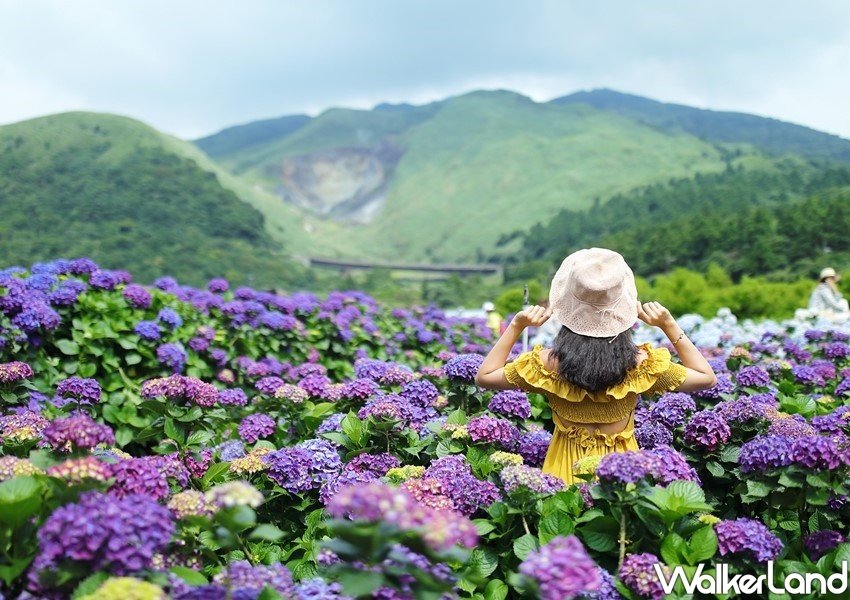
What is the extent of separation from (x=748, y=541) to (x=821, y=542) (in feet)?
1.19

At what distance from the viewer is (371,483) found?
2623mm

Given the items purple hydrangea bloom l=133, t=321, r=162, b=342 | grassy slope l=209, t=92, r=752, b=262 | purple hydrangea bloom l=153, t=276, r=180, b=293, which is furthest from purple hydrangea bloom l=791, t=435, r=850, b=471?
grassy slope l=209, t=92, r=752, b=262

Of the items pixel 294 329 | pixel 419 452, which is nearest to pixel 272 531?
pixel 419 452

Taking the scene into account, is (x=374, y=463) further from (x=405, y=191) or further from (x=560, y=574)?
(x=405, y=191)

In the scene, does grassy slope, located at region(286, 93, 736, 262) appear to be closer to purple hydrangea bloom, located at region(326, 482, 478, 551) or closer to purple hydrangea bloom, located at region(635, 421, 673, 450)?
purple hydrangea bloom, located at region(635, 421, 673, 450)

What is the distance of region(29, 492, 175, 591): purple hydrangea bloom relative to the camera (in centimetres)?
170

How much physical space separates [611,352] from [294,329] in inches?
176

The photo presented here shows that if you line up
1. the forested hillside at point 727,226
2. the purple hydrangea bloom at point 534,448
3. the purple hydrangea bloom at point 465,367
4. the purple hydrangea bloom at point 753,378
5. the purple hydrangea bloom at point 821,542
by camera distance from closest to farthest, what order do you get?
1. the purple hydrangea bloom at point 821,542
2. the purple hydrangea bloom at point 534,448
3. the purple hydrangea bloom at point 465,367
4. the purple hydrangea bloom at point 753,378
5. the forested hillside at point 727,226

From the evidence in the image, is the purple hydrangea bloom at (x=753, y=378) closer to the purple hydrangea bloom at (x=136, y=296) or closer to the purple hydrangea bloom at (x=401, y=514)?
the purple hydrangea bloom at (x=401, y=514)

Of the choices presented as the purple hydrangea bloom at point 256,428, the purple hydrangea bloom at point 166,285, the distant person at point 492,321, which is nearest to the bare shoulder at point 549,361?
the purple hydrangea bloom at point 256,428

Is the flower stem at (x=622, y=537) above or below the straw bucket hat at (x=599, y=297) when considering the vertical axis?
below

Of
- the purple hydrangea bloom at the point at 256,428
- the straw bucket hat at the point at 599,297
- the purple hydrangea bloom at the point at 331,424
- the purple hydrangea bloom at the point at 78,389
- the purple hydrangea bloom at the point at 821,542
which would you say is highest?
the straw bucket hat at the point at 599,297

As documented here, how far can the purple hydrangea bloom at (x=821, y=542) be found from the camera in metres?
2.48

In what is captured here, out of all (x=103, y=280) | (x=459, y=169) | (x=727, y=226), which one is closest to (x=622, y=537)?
(x=103, y=280)
